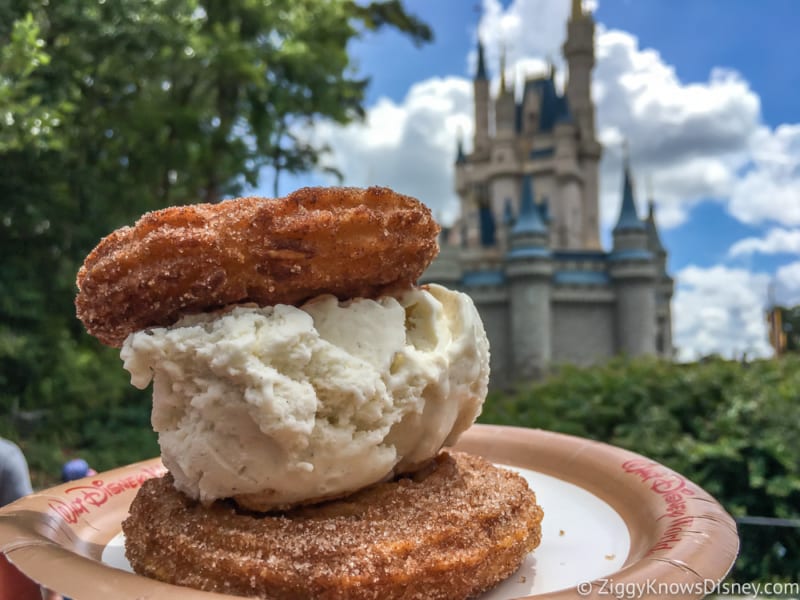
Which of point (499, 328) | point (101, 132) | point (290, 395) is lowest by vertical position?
point (499, 328)

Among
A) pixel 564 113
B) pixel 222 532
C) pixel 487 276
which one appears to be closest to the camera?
pixel 222 532

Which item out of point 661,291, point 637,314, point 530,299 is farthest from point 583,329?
point 661,291

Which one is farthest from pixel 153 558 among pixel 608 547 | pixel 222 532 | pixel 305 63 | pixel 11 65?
pixel 305 63

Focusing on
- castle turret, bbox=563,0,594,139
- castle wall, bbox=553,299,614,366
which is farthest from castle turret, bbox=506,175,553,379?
castle turret, bbox=563,0,594,139

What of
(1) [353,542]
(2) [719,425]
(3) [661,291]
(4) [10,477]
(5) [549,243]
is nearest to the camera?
(1) [353,542]

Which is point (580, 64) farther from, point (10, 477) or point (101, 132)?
point (10, 477)

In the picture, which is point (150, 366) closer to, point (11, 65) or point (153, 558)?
point (153, 558)

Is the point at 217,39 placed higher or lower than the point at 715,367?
higher

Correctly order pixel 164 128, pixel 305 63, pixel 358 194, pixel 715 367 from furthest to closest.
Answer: pixel 305 63 < pixel 164 128 < pixel 715 367 < pixel 358 194

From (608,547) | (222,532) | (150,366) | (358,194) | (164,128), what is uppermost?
(164,128)
